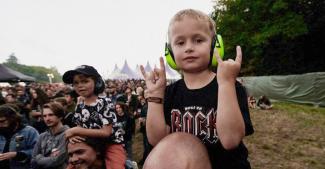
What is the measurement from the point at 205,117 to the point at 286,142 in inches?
399

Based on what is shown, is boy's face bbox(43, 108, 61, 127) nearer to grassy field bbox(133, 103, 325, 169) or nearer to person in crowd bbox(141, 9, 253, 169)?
person in crowd bbox(141, 9, 253, 169)

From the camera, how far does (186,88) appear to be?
6.35ft

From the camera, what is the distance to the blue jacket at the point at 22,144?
5.42 m

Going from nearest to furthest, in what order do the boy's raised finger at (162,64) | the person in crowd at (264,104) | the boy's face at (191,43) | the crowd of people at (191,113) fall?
1. the crowd of people at (191,113)
2. the boy's face at (191,43)
3. the boy's raised finger at (162,64)
4. the person in crowd at (264,104)

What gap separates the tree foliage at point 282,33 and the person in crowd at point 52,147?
28.8 meters

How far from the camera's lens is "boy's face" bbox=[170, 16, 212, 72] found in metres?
1.78

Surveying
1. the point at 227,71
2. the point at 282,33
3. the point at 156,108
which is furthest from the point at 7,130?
the point at 282,33

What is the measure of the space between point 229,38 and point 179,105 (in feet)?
125

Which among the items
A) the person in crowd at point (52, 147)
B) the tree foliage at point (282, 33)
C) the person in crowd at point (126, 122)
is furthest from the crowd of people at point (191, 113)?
the tree foliage at point (282, 33)

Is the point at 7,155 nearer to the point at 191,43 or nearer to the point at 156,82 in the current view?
the point at 156,82

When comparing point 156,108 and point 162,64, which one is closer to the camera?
point 156,108

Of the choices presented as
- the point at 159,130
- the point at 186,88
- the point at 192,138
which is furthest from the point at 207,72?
the point at 192,138

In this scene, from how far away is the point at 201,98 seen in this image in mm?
1829

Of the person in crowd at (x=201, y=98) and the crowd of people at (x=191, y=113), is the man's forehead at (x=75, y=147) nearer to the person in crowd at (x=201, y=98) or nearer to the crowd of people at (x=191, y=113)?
the crowd of people at (x=191, y=113)
